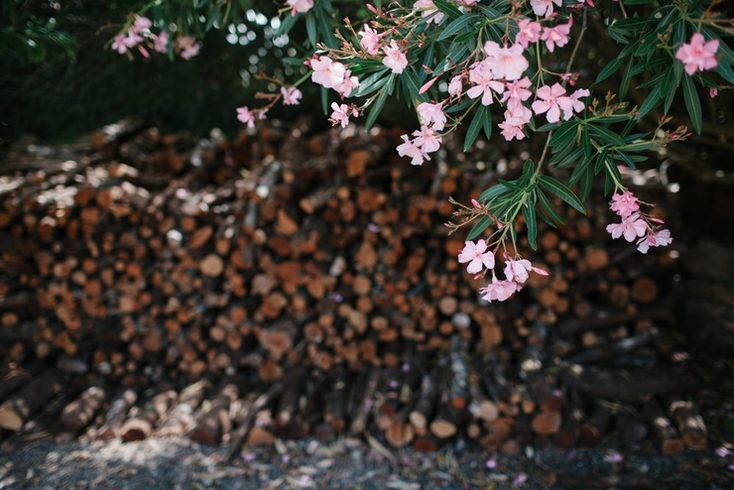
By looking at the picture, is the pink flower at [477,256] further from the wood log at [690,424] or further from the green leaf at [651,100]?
the wood log at [690,424]

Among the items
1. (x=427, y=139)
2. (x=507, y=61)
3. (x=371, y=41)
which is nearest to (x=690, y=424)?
(x=427, y=139)

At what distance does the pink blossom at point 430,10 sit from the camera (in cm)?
133

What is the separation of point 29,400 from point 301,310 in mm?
1490

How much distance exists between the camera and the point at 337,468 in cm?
256

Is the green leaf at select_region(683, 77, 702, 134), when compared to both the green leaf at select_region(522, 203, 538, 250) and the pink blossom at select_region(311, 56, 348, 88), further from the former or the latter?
the pink blossom at select_region(311, 56, 348, 88)

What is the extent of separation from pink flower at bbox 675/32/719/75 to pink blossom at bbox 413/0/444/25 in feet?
1.83

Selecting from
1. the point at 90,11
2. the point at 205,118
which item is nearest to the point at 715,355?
the point at 205,118

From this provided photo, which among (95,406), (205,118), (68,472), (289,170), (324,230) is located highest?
(205,118)

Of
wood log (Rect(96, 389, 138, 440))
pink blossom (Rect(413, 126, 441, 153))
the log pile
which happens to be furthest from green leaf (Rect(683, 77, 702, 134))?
wood log (Rect(96, 389, 138, 440))

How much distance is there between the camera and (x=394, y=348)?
3113 mm

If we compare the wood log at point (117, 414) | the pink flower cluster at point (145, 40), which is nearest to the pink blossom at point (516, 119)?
the pink flower cluster at point (145, 40)

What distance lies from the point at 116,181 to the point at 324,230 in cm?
123

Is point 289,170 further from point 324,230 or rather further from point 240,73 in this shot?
point 240,73

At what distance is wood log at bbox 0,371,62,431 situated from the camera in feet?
9.05
